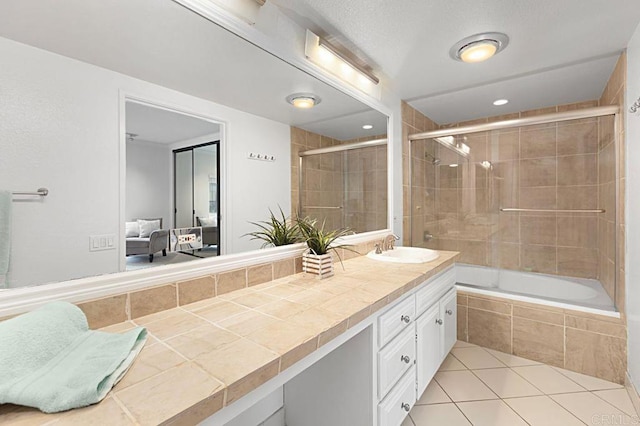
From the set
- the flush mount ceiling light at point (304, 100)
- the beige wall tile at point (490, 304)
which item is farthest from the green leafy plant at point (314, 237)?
the beige wall tile at point (490, 304)

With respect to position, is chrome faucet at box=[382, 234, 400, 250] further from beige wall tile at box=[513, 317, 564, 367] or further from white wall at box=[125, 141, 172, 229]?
white wall at box=[125, 141, 172, 229]

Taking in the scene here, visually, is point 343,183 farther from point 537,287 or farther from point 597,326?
point 537,287

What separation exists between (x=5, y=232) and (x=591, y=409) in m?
2.77

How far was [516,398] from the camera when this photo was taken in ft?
5.92

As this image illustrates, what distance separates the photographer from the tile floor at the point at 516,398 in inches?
64.1

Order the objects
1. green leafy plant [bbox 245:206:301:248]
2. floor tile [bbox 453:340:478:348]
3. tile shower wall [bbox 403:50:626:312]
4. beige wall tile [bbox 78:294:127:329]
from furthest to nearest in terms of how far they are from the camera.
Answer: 1. tile shower wall [bbox 403:50:626:312]
2. floor tile [bbox 453:340:478:348]
3. green leafy plant [bbox 245:206:301:248]
4. beige wall tile [bbox 78:294:127:329]

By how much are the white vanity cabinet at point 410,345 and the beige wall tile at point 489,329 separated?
598mm

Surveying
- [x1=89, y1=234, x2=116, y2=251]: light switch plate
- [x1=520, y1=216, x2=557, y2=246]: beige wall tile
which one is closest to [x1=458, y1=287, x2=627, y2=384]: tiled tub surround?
[x1=520, y1=216, x2=557, y2=246]: beige wall tile

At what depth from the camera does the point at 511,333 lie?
2314 millimetres

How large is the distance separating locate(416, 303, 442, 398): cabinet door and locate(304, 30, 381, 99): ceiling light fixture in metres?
1.59

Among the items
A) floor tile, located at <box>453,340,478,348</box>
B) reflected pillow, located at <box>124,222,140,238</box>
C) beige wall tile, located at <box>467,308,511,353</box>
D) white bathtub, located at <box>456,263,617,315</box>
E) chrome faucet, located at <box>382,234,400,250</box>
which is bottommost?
floor tile, located at <box>453,340,478,348</box>

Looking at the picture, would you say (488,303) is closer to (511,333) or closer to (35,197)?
(511,333)

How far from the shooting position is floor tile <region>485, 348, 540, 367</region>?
2188mm

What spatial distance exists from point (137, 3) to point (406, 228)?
8.13 ft
